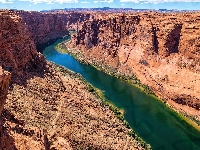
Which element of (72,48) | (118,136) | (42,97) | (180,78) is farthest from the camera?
(72,48)

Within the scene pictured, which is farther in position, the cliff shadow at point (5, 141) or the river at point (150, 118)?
the river at point (150, 118)

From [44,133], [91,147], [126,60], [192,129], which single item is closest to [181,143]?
[192,129]

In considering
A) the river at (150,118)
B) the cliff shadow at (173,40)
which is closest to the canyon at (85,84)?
the cliff shadow at (173,40)

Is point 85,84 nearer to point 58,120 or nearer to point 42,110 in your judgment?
point 42,110

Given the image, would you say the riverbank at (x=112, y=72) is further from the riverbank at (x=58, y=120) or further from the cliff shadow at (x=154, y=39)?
the riverbank at (x=58, y=120)

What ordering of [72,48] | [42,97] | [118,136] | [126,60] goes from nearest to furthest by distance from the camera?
[118,136], [42,97], [126,60], [72,48]

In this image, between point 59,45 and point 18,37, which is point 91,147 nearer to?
point 18,37

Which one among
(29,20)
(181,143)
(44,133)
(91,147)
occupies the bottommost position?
(181,143)

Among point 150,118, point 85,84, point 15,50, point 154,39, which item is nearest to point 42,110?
point 15,50

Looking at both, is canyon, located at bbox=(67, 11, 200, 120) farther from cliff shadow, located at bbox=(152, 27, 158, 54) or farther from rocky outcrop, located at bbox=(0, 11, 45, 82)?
rocky outcrop, located at bbox=(0, 11, 45, 82)
